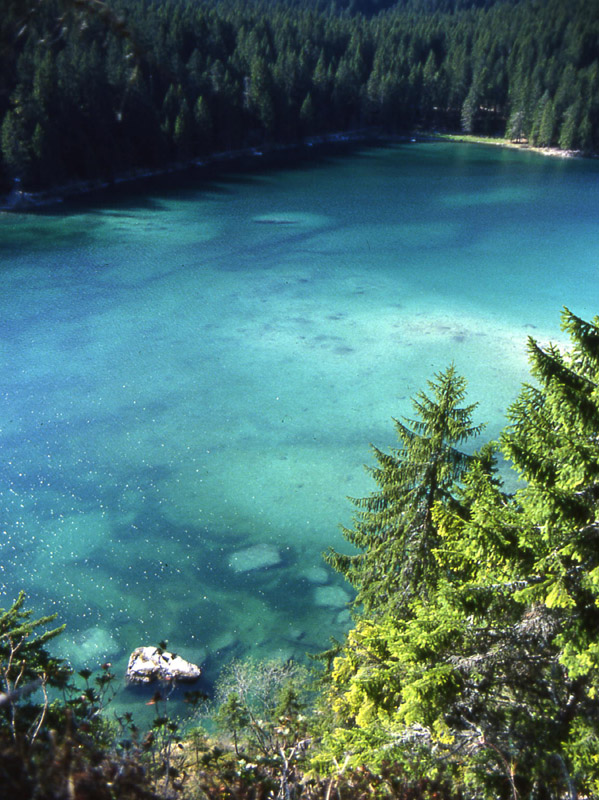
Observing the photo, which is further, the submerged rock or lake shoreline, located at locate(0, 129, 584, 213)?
lake shoreline, located at locate(0, 129, 584, 213)

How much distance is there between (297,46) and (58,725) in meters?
102

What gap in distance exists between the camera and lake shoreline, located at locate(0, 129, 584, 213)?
50250 millimetres

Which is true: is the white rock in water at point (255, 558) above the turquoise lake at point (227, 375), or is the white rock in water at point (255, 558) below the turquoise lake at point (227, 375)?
below

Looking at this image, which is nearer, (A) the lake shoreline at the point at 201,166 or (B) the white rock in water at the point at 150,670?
(B) the white rock in water at the point at 150,670

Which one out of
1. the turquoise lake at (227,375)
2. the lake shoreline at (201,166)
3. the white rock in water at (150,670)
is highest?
the lake shoreline at (201,166)

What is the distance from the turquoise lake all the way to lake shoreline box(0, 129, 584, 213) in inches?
101

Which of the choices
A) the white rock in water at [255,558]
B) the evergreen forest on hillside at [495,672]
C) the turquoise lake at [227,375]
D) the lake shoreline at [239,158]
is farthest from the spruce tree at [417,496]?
the lake shoreline at [239,158]

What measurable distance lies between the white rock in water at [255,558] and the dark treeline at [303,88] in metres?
26.9

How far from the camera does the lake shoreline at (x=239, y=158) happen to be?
50.2 meters

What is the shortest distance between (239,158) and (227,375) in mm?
55485

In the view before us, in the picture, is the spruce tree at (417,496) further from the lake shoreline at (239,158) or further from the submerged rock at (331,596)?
the lake shoreline at (239,158)

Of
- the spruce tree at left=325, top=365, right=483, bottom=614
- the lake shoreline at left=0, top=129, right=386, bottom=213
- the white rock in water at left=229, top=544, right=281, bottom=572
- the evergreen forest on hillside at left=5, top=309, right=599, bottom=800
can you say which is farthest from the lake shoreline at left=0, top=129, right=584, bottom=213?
the evergreen forest on hillside at left=5, top=309, right=599, bottom=800

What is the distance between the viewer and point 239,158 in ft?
243

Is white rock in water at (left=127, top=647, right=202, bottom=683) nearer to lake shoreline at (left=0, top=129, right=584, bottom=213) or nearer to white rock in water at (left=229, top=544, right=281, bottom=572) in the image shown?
white rock in water at (left=229, top=544, right=281, bottom=572)
